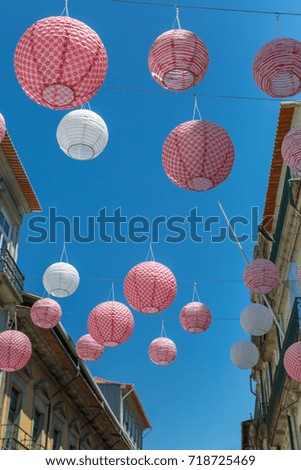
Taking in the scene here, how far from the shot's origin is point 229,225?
1290cm

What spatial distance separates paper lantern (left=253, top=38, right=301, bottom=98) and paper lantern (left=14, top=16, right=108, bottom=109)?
6.17 ft

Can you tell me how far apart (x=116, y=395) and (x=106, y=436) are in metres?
7.63

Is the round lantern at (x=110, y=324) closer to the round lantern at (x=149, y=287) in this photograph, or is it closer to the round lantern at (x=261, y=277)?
the round lantern at (x=149, y=287)

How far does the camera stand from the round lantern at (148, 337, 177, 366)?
12.2 meters

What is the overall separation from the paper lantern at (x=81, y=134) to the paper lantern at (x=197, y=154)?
38.4 inches

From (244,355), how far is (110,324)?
428cm

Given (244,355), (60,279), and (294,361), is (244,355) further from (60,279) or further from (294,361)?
(60,279)

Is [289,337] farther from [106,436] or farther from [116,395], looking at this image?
[116,395]

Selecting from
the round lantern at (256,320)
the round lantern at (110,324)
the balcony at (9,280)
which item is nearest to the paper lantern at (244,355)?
the round lantern at (256,320)

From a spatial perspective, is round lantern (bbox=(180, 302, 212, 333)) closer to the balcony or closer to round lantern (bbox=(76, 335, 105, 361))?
round lantern (bbox=(76, 335, 105, 361))

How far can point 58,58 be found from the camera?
5363 mm

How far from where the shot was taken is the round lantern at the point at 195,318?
438 inches

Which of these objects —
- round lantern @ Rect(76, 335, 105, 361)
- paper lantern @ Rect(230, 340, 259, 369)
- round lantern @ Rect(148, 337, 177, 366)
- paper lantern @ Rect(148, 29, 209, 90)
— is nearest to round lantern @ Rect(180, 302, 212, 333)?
round lantern @ Rect(148, 337, 177, 366)

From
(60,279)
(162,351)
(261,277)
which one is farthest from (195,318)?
(60,279)
